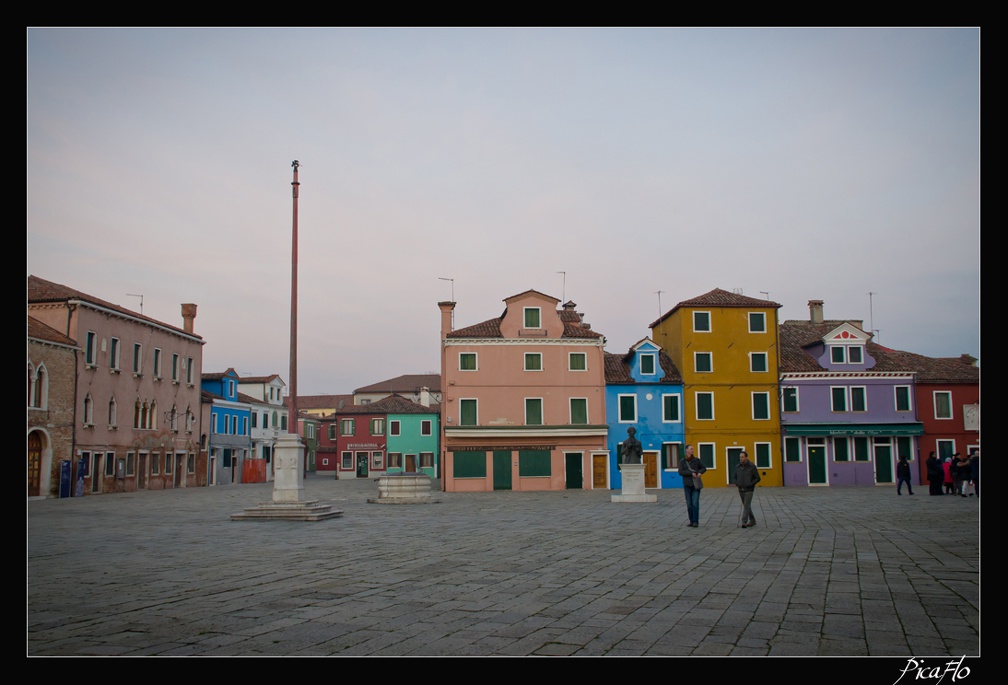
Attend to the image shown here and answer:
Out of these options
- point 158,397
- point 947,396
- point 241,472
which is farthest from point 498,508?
point 241,472

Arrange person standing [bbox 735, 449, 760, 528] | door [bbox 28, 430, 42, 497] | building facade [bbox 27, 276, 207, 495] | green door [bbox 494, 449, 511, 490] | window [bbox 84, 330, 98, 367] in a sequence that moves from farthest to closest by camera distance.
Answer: green door [bbox 494, 449, 511, 490] → window [bbox 84, 330, 98, 367] → building facade [bbox 27, 276, 207, 495] → door [bbox 28, 430, 42, 497] → person standing [bbox 735, 449, 760, 528]

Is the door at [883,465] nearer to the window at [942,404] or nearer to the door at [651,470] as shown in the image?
the window at [942,404]

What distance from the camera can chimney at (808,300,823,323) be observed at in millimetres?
52344

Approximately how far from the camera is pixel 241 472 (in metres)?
58.2

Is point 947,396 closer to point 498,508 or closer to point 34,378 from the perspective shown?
point 498,508

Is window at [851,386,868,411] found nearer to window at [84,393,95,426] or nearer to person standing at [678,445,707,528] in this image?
person standing at [678,445,707,528]

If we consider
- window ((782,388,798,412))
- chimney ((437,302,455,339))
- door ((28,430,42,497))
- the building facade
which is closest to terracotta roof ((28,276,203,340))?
the building facade

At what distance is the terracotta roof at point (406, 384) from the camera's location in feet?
276

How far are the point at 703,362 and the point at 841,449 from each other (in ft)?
27.7

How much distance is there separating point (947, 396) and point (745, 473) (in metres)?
32.7

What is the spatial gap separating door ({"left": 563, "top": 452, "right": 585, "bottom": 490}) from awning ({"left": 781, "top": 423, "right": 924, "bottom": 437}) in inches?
432

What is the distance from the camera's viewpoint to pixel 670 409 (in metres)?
43.7
